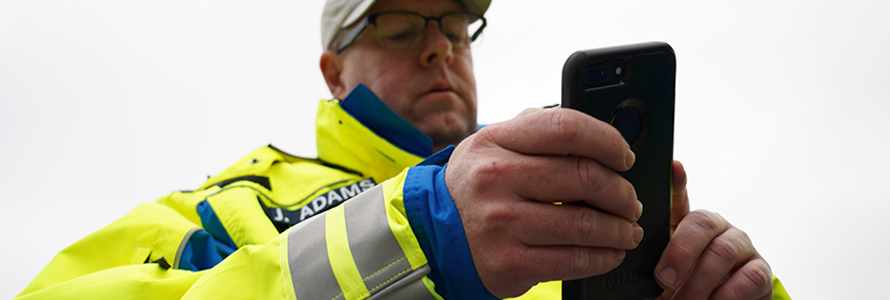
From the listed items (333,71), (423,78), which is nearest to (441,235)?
(423,78)

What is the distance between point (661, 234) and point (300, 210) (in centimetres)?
97

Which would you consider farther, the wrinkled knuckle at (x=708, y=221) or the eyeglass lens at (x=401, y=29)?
the eyeglass lens at (x=401, y=29)

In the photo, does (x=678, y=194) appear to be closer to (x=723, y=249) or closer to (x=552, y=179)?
(x=723, y=249)

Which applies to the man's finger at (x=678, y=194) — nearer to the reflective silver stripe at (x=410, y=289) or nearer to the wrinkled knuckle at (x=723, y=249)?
the wrinkled knuckle at (x=723, y=249)

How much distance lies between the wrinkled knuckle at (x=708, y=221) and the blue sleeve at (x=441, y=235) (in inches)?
13.8

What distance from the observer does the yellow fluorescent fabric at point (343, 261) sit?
57 cm

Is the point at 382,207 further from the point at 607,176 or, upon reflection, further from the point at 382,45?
the point at 382,45

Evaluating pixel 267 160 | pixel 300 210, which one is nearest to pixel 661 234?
pixel 300 210

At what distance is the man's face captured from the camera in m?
1.51

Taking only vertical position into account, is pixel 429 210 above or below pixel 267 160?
above

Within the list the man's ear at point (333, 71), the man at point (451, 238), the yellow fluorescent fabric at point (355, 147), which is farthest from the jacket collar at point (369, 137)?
the man at point (451, 238)

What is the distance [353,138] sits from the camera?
1540 mm

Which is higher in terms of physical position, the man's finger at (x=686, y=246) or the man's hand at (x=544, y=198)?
the man's hand at (x=544, y=198)

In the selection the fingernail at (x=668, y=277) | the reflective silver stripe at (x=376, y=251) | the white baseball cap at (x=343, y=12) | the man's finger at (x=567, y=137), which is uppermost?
the white baseball cap at (x=343, y=12)
